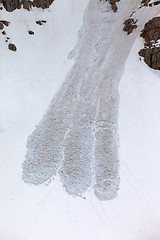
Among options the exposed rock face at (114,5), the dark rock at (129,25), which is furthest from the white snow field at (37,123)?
the exposed rock face at (114,5)

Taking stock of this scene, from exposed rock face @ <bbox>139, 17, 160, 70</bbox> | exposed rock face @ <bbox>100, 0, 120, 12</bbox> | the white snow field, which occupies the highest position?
exposed rock face @ <bbox>100, 0, 120, 12</bbox>

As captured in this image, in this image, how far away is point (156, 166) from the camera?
11594mm

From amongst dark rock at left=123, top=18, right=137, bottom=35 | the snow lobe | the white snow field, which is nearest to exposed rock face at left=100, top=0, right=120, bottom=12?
the white snow field

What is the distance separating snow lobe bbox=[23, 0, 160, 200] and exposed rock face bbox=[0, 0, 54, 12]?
4.37 metres

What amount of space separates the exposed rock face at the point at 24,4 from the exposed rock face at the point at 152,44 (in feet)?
28.3

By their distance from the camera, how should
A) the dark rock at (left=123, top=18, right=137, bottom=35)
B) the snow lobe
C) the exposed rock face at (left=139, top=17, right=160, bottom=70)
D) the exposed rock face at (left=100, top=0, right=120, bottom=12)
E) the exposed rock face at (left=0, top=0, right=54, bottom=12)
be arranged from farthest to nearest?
the exposed rock face at (left=100, top=0, right=120, bottom=12)
the exposed rock face at (left=0, top=0, right=54, bottom=12)
the dark rock at (left=123, top=18, right=137, bottom=35)
the exposed rock face at (left=139, top=17, right=160, bottom=70)
the snow lobe

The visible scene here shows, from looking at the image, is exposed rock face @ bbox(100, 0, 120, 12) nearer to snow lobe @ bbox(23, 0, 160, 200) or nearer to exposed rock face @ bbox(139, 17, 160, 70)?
snow lobe @ bbox(23, 0, 160, 200)

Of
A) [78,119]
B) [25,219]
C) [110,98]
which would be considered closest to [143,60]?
[110,98]

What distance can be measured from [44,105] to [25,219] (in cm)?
673

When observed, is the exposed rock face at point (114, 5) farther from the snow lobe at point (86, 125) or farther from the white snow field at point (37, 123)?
the snow lobe at point (86, 125)

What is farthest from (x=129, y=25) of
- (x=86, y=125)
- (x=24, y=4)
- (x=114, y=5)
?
(x=86, y=125)

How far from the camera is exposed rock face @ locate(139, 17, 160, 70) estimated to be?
52.4ft

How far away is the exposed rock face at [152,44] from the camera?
16.0 metres

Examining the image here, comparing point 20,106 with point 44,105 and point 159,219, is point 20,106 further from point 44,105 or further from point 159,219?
point 159,219
